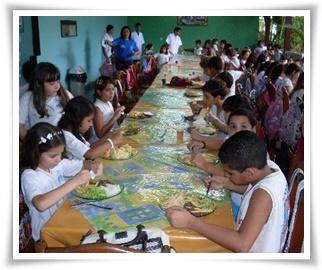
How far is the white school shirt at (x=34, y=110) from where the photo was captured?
77.8 inches

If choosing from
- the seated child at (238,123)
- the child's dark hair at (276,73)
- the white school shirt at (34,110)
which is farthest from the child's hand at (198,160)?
the child's dark hair at (276,73)

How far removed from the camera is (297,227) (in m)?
1.07

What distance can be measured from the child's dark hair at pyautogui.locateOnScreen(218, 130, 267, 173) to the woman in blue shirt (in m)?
4.69

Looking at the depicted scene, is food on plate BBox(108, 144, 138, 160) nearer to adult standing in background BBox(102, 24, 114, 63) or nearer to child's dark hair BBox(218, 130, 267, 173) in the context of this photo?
child's dark hair BBox(218, 130, 267, 173)

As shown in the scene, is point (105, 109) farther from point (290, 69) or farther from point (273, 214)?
point (290, 69)

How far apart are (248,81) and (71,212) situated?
2555 millimetres

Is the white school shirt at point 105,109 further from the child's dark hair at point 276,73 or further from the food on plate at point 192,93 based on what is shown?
the child's dark hair at point 276,73

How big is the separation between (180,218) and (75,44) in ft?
14.6

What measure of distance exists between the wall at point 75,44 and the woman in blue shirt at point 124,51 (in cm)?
44

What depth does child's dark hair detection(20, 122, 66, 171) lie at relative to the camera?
1276 mm

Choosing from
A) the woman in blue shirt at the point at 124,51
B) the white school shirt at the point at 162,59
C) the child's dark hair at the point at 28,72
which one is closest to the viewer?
the child's dark hair at the point at 28,72

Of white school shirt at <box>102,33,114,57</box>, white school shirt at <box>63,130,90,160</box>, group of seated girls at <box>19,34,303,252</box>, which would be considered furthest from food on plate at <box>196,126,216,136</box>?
white school shirt at <box>102,33,114,57</box>

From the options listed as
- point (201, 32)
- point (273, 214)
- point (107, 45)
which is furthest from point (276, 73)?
point (201, 32)
